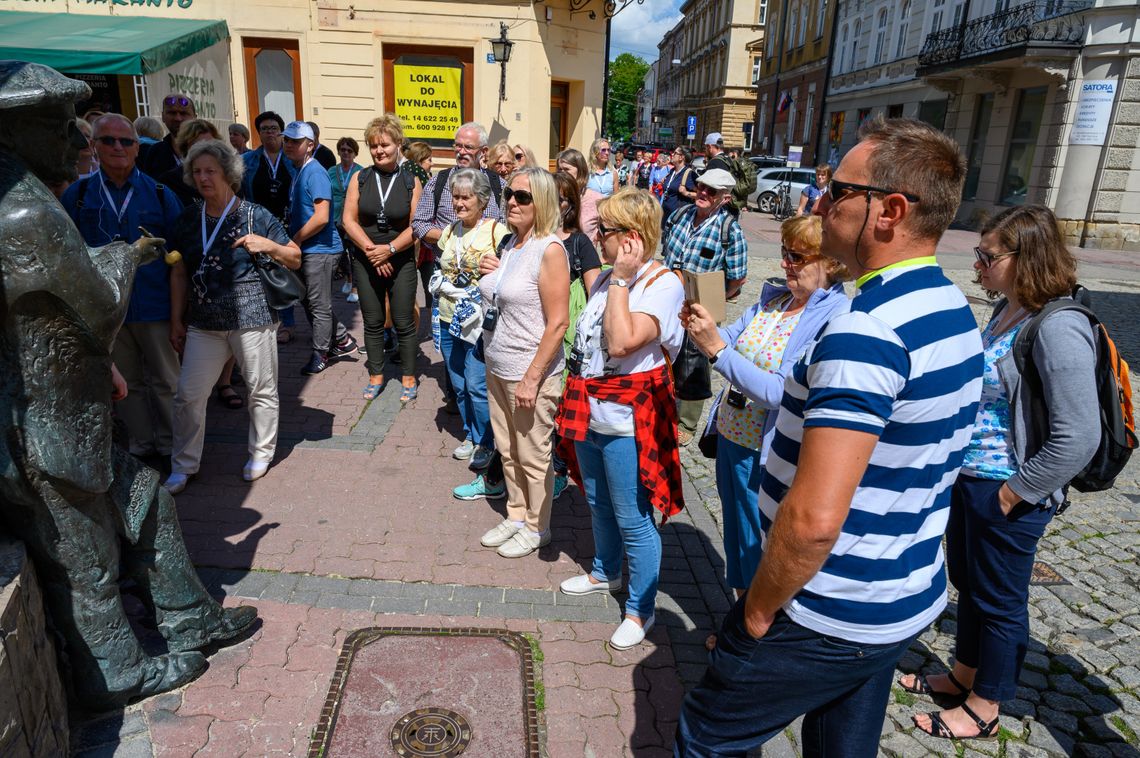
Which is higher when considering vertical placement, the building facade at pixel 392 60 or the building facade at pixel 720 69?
the building facade at pixel 720 69

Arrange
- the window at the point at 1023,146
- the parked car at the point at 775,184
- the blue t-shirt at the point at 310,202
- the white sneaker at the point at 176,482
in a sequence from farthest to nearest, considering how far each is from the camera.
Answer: the parked car at the point at 775,184 → the window at the point at 1023,146 → the blue t-shirt at the point at 310,202 → the white sneaker at the point at 176,482

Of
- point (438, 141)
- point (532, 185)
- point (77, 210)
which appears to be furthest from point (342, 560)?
point (438, 141)

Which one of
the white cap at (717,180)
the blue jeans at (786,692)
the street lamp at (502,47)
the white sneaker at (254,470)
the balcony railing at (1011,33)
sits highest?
the balcony railing at (1011,33)

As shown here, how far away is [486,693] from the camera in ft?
9.41

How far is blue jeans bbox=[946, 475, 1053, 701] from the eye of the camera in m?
2.60

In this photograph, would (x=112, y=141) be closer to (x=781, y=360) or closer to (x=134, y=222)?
(x=134, y=222)

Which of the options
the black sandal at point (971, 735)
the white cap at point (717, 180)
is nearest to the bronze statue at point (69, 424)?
the black sandal at point (971, 735)

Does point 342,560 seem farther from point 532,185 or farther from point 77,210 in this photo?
point 77,210

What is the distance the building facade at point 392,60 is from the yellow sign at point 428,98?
0.02 meters

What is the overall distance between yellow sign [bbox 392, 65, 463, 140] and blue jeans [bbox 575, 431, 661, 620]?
11506 millimetres

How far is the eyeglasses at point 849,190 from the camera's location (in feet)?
5.23

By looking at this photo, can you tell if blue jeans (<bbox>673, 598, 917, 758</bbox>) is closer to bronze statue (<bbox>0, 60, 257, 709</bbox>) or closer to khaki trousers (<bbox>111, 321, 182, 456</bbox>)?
bronze statue (<bbox>0, 60, 257, 709</bbox>)

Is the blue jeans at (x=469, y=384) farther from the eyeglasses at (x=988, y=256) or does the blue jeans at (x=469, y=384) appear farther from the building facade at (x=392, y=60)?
the building facade at (x=392, y=60)

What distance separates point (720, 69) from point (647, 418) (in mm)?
58515
